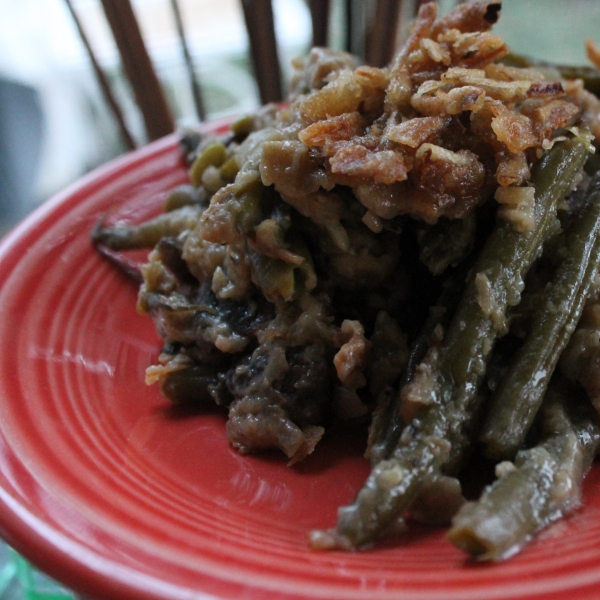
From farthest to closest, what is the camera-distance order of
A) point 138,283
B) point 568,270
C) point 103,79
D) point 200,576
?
point 103,79 → point 138,283 → point 568,270 → point 200,576

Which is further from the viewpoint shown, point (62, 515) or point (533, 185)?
point (533, 185)

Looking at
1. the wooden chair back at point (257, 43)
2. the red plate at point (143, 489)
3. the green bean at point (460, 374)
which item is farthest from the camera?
the wooden chair back at point (257, 43)

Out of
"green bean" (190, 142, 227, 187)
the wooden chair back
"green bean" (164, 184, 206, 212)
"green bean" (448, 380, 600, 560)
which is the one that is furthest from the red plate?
the wooden chair back

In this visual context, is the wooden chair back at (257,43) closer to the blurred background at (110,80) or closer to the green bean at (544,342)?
the blurred background at (110,80)

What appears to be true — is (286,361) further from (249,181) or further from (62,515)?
(62,515)

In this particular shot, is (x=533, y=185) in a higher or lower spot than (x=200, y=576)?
higher

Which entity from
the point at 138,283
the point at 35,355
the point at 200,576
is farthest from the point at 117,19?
the point at 200,576

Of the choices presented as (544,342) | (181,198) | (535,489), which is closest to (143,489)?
(535,489)

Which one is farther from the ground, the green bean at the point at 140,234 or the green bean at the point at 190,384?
the green bean at the point at 140,234

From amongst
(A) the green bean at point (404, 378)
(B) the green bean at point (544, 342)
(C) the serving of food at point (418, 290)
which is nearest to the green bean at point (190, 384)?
(C) the serving of food at point (418, 290)
